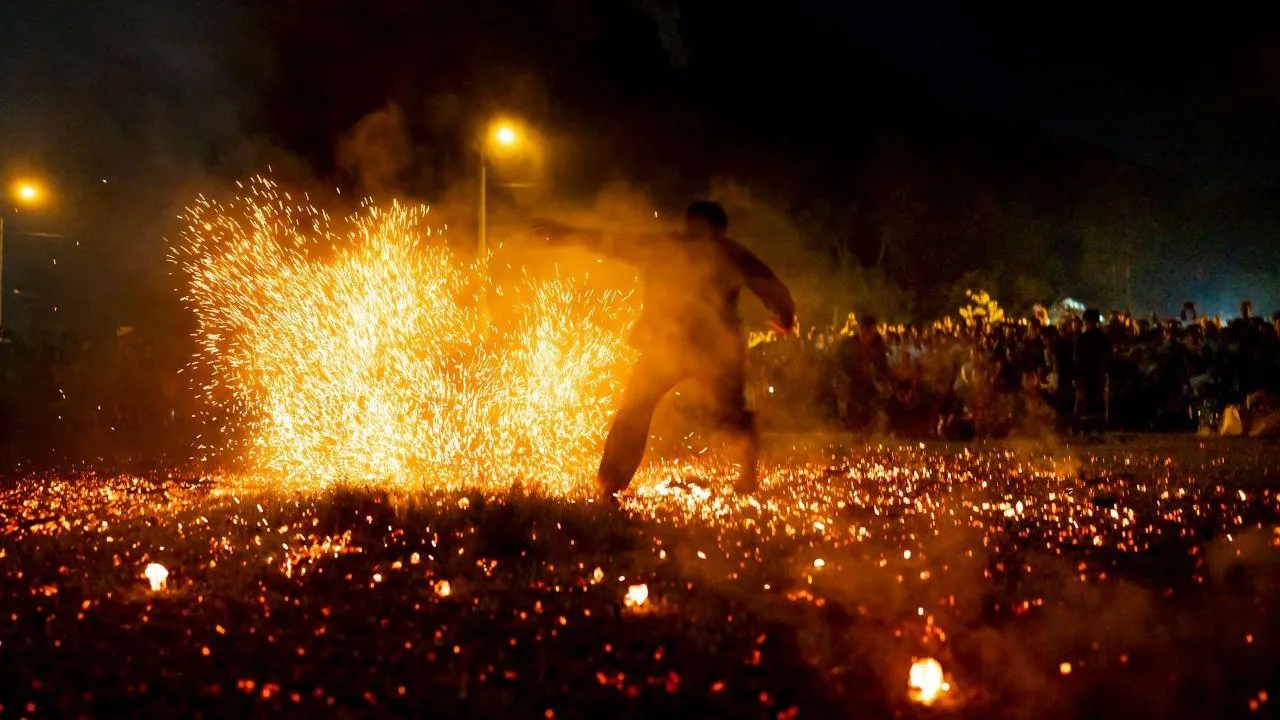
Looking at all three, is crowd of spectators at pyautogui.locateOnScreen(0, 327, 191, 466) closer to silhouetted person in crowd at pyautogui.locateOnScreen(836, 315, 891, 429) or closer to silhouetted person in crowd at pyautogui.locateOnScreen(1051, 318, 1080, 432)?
silhouetted person in crowd at pyautogui.locateOnScreen(836, 315, 891, 429)

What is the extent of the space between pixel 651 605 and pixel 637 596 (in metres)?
0.07

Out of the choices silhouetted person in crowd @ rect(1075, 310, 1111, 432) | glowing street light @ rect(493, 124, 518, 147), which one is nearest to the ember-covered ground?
silhouetted person in crowd @ rect(1075, 310, 1111, 432)

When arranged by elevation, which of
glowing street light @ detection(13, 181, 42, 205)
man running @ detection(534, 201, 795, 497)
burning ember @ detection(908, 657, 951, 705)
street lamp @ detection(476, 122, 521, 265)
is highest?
glowing street light @ detection(13, 181, 42, 205)

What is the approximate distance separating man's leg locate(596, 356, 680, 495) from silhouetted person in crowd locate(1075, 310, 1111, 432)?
8.21m

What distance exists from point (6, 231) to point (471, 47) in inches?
588

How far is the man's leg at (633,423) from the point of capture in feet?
25.6

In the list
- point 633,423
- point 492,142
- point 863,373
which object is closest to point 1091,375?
point 863,373

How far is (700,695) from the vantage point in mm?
3576

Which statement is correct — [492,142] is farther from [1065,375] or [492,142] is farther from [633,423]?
[633,423]

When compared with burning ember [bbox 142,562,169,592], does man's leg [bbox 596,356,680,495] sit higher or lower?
higher

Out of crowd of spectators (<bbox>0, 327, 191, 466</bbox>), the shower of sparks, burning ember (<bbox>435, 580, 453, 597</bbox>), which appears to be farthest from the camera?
crowd of spectators (<bbox>0, 327, 191, 466</bbox>)

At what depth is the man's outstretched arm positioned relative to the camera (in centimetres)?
787

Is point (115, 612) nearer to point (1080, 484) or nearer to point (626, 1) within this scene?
point (1080, 484)

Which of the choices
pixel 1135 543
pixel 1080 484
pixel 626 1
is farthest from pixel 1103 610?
pixel 626 1
